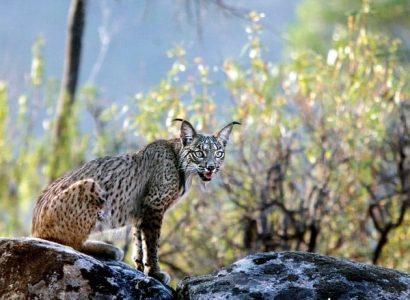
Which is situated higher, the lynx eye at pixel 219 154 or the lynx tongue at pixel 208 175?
the lynx eye at pixel 219 154

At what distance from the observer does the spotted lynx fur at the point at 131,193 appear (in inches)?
381

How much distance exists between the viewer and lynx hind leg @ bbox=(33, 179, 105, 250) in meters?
9.63

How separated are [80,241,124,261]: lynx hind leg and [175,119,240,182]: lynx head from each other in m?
1.16

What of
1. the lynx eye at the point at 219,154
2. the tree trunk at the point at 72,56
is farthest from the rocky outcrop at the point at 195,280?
the tree trunk at the point at 72,56

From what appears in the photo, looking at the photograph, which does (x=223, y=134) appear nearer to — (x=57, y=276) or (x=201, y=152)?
(x=201, y=152)

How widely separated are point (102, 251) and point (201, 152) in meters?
1.42

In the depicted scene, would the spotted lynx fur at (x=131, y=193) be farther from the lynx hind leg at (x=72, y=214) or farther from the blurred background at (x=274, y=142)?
the blurred background at (x=274, y=142)

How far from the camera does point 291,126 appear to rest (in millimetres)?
16938

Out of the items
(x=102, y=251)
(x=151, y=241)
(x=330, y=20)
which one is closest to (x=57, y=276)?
(x=102, y=251)

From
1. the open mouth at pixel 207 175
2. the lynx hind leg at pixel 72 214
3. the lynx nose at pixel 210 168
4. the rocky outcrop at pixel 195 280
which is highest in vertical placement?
the lynx nose at pixel 210 168

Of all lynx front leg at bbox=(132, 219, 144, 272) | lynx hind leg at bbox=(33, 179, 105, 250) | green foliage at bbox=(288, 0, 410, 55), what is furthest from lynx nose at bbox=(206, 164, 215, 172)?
green foliage at bbox=(288, 0, 410, 55)

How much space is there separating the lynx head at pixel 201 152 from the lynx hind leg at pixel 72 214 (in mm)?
1070

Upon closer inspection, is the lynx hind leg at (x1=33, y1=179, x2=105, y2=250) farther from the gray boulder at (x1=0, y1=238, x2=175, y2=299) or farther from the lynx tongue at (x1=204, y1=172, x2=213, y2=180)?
the lynx tongue at (x1=204, y1=172, x2=213, y2=180)

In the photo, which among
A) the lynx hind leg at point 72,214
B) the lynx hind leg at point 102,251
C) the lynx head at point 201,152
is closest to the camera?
the lynx hind leg at point 72,214
